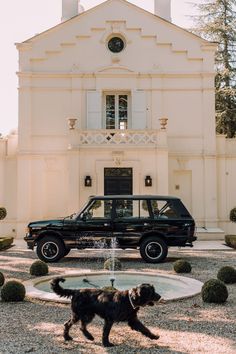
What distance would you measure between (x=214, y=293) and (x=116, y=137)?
43.5ft

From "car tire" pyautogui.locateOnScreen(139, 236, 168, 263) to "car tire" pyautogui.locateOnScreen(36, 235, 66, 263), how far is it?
8.19 feet

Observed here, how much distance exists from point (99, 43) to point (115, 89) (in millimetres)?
2519

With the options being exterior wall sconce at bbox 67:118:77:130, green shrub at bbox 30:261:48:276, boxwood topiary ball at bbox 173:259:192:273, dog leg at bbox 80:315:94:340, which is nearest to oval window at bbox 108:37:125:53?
exterior wall sconce at bbox 67:118:77:130

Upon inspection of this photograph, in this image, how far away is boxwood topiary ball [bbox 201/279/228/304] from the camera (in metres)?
8.66

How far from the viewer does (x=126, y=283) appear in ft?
34.8

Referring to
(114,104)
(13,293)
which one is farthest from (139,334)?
(114,104)

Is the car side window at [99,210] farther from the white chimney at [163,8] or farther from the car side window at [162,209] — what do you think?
the white chimney at [163,8]

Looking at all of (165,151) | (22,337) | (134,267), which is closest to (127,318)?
(22,337)

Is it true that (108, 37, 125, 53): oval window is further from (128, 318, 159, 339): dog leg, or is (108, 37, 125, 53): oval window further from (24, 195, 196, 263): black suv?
(128, 318, 159, 339): dog leg

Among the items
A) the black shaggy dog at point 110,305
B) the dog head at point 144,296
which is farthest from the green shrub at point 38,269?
the dog head at point 144,296

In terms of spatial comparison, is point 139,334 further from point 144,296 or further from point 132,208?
point 132,208

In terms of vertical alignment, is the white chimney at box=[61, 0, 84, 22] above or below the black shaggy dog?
above

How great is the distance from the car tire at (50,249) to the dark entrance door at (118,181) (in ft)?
25.0

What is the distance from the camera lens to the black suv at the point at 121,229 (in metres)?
13.9
